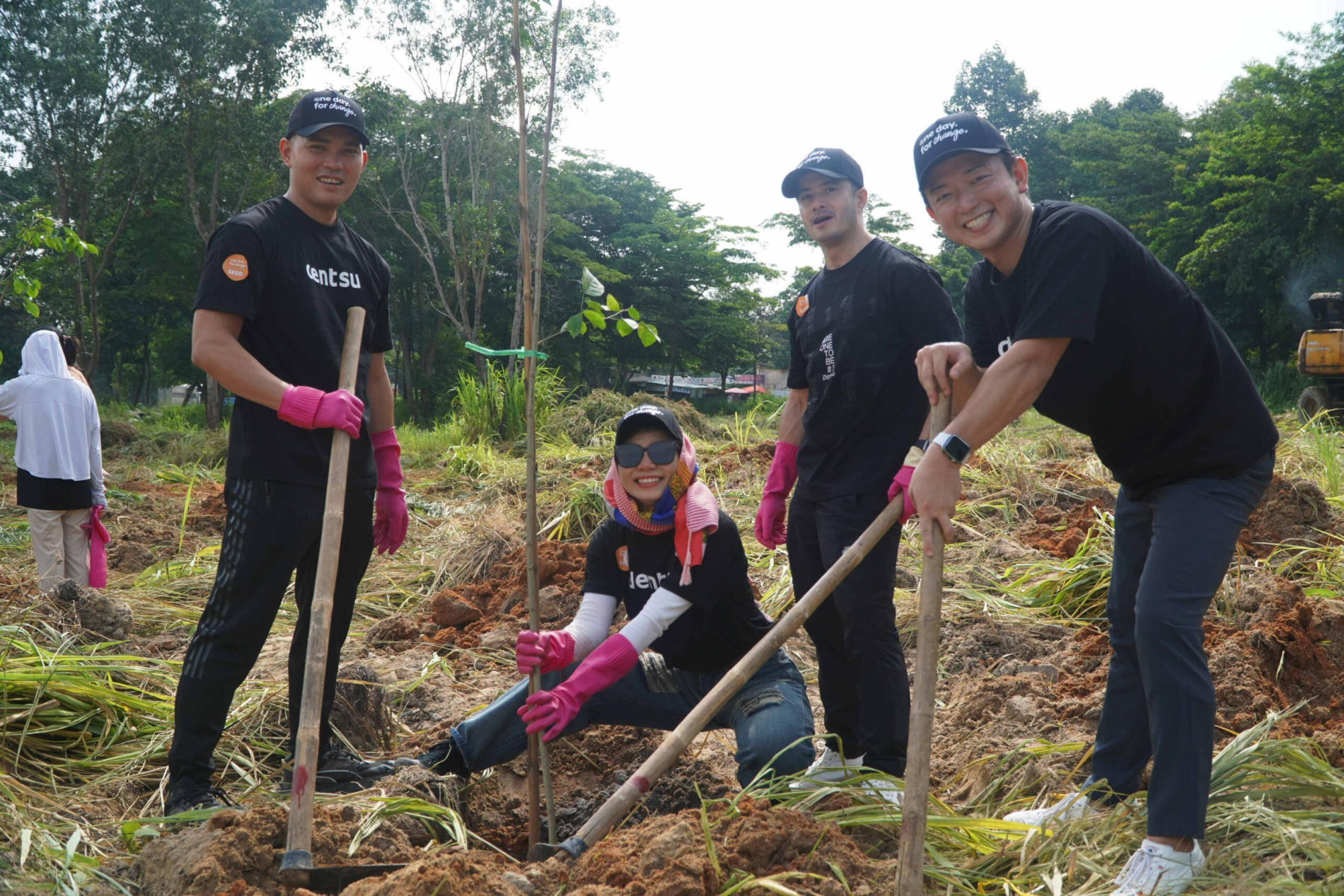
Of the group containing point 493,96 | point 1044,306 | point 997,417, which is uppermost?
point 493,96

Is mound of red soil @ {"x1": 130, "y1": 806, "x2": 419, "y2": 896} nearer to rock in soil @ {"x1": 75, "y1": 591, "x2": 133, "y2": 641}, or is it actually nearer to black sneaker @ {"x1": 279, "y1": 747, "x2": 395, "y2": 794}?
black sneaker @ {"x1": 279, "y1": 747, "x2": 395, "y2": 794}

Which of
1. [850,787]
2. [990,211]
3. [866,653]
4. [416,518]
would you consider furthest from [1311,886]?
[416,518]

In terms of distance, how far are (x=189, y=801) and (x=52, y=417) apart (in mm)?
3488

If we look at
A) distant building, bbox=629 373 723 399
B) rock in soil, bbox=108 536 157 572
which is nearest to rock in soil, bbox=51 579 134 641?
rock in soil, bbox=108 536 157 572

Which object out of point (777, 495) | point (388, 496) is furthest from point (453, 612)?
point (777, 495)

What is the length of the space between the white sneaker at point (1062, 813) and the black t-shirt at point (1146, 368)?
2.63ft

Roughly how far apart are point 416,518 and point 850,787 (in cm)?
557

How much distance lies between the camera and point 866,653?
2738 millimetres

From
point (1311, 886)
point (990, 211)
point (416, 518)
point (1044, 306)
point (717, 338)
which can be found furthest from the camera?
point (717, 338)

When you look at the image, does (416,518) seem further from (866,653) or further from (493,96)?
(493,96)

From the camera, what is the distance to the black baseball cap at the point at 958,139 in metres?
2.13

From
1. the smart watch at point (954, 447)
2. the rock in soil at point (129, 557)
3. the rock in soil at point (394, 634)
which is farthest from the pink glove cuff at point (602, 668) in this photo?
the rock in soil at point (129, 557)

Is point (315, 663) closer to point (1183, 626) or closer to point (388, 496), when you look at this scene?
point (388, 496)

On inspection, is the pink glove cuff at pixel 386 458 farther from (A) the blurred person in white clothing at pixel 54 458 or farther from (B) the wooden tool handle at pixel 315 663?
(A) the blurred person in white clothing at pixel 54 458
